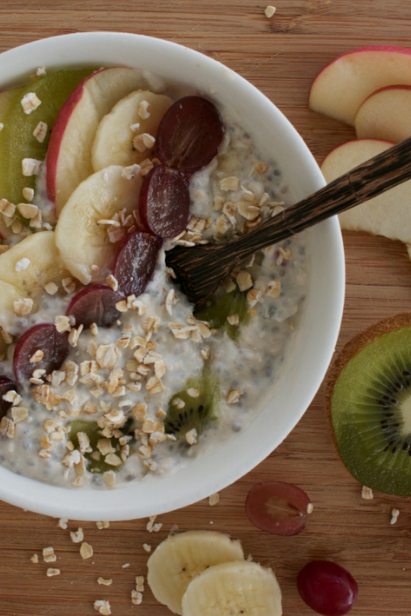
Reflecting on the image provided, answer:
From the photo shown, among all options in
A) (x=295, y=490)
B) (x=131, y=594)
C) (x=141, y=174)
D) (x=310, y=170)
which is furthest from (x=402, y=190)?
(x=131, y=594)

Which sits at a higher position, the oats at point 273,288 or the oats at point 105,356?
the oats at point 273,288

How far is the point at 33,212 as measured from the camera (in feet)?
3.68

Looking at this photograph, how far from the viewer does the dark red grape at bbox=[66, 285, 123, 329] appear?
3.63 ft

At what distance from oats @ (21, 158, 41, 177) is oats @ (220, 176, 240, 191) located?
387 millimetres

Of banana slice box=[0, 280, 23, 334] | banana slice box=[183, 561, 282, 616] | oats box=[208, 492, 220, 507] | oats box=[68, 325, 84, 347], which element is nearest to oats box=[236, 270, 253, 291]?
oats box=[68, 325, 84, 347]

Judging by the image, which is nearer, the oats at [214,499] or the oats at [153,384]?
the oats at [153,384]

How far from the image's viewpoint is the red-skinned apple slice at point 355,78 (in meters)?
1.27

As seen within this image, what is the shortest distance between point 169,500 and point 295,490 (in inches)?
16.3

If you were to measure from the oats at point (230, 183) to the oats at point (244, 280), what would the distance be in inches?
7.1

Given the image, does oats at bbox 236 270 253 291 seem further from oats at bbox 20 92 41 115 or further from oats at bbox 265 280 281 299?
oats at bbox 20 92 41 115

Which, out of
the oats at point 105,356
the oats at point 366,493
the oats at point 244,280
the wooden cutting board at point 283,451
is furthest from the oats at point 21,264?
the oats at point 366,493

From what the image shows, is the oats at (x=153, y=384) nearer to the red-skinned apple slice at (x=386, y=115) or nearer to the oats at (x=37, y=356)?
the oats at (x=37, y=356)

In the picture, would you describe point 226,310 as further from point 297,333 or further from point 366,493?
point 366,493

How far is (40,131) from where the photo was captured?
3.70ft
